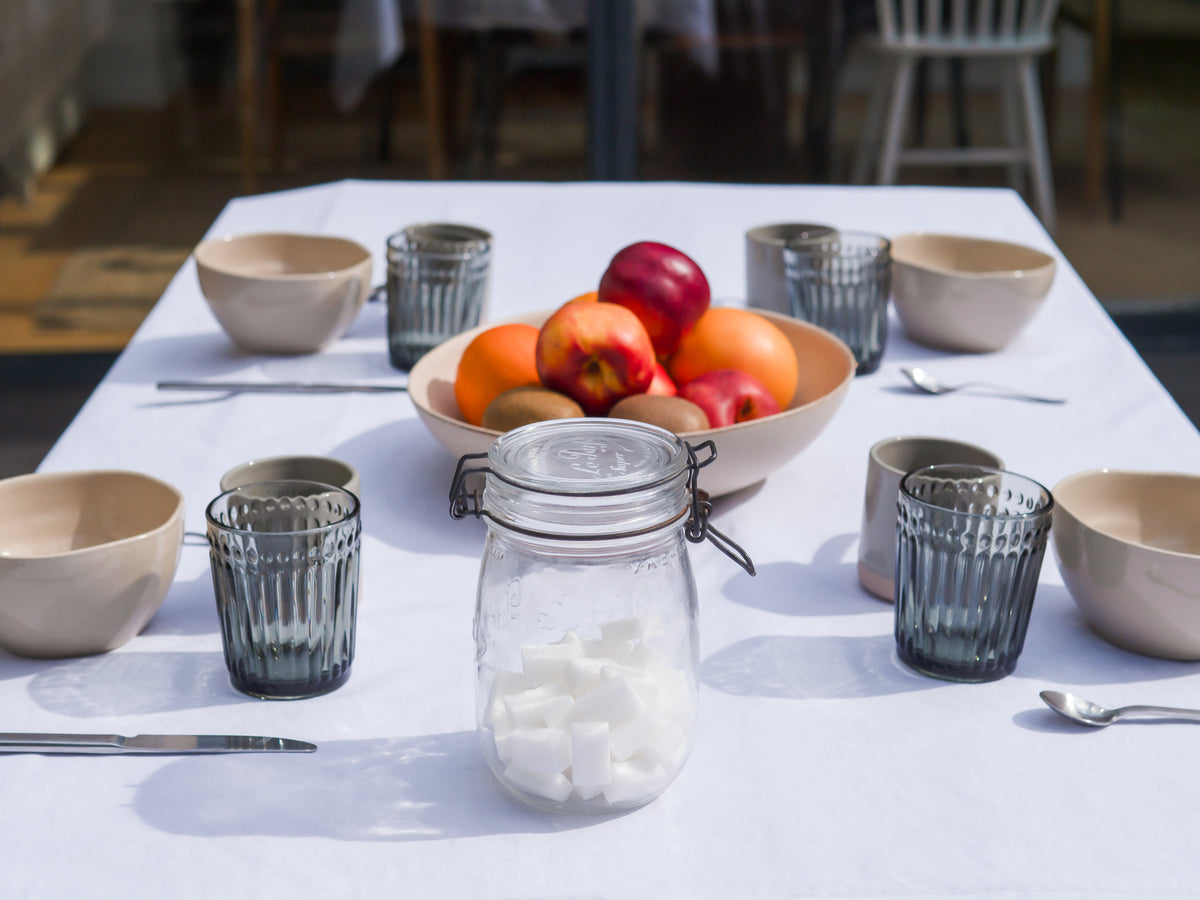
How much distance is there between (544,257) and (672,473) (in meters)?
0.93

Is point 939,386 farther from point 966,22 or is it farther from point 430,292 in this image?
point 966,22

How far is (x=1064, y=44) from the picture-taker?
2.85 metres

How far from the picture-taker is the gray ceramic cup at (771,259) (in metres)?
1.20

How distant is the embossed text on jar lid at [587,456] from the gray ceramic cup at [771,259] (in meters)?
0.63

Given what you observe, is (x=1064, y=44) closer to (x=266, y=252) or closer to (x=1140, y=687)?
(x=266, y=252)

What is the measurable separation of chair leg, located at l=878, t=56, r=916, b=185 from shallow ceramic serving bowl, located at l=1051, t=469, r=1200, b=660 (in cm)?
214

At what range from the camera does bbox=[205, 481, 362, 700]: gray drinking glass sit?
0.63 meters

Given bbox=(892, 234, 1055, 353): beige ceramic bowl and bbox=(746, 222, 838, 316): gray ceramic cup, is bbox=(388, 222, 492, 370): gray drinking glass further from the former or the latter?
bbox=(892, 234, 1055, 353): beige ceramic bowl

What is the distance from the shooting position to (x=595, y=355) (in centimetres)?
83

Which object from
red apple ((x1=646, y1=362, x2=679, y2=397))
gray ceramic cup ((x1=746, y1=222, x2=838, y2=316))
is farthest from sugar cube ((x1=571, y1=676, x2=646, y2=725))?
gray ceramic cup ((x1=746, y1=222, x2=838, y2=316))

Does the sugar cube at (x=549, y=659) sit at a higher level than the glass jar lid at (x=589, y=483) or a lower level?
lower

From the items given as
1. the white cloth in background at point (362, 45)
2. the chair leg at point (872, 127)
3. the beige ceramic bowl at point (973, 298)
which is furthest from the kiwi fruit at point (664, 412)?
the chair leg at point (872, 127)

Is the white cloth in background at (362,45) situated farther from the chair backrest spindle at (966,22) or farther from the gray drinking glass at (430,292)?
the gray drinking glass at (430,292)

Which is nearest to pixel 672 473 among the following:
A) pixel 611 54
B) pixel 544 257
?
pixel 544 257
